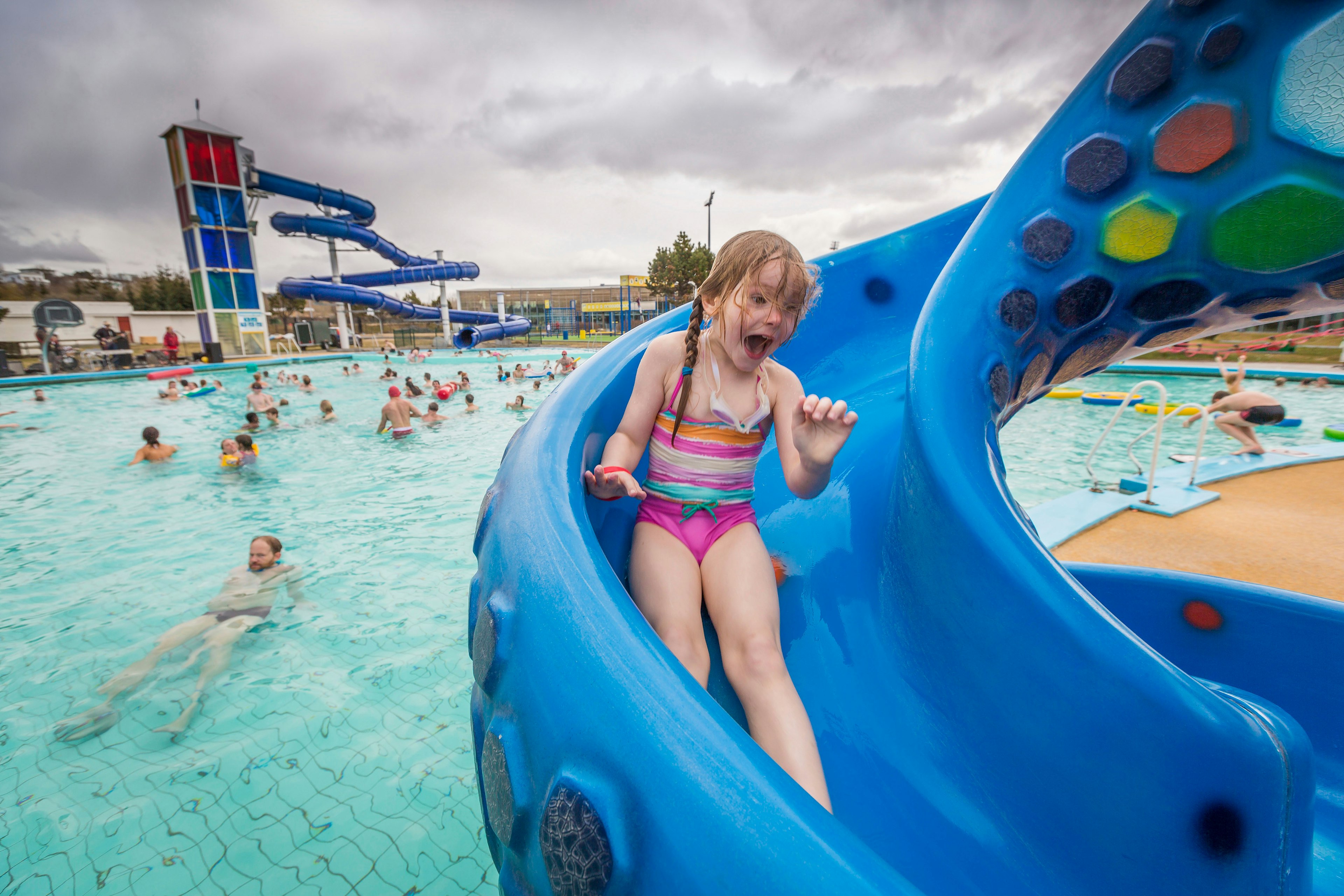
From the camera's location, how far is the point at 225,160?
64.2 ft

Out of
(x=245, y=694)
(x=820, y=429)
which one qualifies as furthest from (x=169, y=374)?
(x=820, y=429)

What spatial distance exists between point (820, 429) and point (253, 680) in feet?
11.1

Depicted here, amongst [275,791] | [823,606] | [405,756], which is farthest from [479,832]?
[823,606]

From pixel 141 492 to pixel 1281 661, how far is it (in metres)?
8.72

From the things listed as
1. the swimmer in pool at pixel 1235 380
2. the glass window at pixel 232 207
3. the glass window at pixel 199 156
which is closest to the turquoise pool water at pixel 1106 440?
the swimmer in pool at pixel 1235 380

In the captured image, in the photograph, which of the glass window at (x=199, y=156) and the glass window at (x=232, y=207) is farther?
the glass window at (x=232, y=207)

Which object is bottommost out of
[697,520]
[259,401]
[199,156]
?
[259,401]

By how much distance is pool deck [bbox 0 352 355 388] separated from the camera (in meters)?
13.9

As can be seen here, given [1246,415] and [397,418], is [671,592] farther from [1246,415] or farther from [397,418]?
[397,418]

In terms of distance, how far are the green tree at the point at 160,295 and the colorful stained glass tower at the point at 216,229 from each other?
83.1 ft

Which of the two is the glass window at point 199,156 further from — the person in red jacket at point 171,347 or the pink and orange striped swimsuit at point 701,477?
the pink and orange striped swimsuit at point 701,477

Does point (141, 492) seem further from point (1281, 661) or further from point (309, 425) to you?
point (1281, 661)

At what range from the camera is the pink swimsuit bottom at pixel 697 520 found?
140 centimetres

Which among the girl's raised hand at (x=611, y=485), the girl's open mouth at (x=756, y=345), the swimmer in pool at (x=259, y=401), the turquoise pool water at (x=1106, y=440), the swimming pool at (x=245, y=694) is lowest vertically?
the swimming pool at (x=245, y=694)
